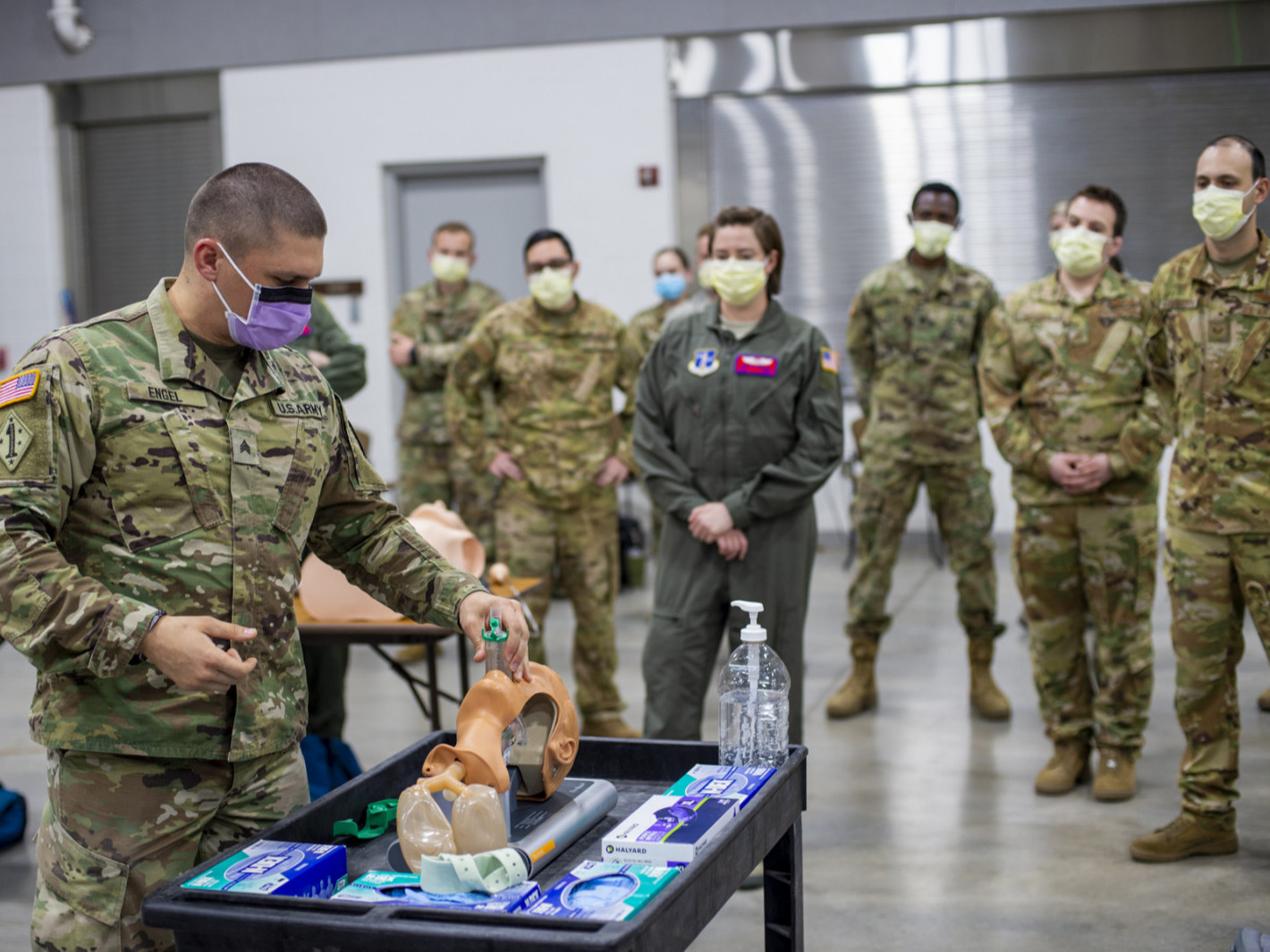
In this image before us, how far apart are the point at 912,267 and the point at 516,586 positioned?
2.00 m

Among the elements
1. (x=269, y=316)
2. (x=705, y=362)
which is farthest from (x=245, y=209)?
(x=705, y=362)

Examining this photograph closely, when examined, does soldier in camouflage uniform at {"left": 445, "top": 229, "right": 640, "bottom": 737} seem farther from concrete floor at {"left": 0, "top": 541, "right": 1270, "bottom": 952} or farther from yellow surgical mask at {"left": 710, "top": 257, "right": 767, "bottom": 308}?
yellow surgical mask at {"left": 710, "top": 257, "right": 767, "bottom": 308}

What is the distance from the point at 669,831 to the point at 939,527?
11.0ft

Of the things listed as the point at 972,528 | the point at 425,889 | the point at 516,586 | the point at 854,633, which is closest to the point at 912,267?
the point at 972,528

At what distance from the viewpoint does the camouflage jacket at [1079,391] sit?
3.71 m

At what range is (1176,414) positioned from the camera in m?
3.44

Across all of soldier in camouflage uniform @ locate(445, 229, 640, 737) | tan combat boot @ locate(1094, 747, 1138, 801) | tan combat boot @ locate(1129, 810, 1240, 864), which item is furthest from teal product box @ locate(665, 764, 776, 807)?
soldier in camouflage uniform @ locate(445, 229, 640, 737)

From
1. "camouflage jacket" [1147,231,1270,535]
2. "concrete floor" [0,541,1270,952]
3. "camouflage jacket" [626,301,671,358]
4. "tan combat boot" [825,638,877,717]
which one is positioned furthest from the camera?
"camouflage jacket" [626,301,671,358]

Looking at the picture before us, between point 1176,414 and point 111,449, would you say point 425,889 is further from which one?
point 1176,414

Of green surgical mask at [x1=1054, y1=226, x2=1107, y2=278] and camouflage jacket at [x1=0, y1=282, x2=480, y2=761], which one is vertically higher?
green surgical mask at [x1=1054, y1=226, x2=1107, y2=278]

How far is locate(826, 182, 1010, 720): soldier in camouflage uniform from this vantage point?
472cm

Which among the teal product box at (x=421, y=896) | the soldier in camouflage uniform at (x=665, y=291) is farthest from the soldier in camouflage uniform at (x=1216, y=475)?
the soldier in camouflage uniform at (x=665, y=291)

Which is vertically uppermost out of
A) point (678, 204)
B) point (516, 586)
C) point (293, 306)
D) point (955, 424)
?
point (678, 204)

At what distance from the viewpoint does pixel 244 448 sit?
6.09 ft
